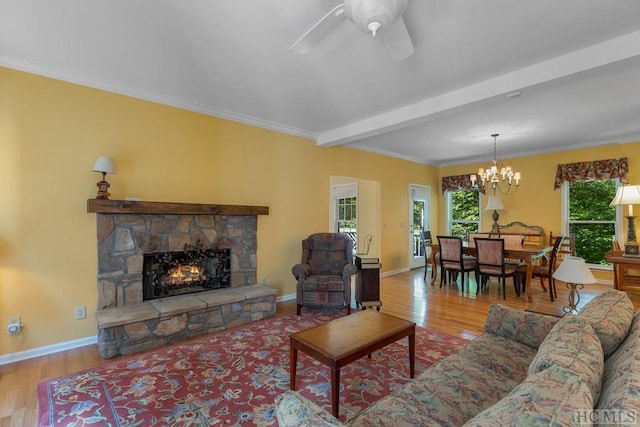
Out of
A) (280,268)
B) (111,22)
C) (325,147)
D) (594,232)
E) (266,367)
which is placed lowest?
(266,367)

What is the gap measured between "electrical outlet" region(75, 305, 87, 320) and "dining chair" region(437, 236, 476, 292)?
4962 millimetres

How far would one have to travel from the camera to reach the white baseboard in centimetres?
258

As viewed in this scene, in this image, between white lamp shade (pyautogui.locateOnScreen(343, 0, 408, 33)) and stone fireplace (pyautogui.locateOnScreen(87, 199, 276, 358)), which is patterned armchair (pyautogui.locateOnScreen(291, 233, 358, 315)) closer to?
stone fireplace (pyautogui.locateOnScreen(87, 199, 276, 358))

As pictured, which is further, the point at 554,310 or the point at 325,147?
the point at 325,147

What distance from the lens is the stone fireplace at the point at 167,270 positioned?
9.09ft

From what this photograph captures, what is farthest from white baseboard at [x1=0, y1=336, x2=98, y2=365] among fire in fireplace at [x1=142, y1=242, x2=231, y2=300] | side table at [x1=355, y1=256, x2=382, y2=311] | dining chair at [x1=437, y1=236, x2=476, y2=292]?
dining chair at [x1=437, y1=236, x2=476, y2=292]

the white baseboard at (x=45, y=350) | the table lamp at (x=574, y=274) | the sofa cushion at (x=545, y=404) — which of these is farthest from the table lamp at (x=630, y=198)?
the white baseboard at (x=45, y=350)

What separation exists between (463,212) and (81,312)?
24.6 feet

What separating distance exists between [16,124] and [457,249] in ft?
18.7

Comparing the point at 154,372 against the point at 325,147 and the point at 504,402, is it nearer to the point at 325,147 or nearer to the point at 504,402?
the point at 504,402

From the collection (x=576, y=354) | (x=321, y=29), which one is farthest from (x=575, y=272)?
(x=321, y=29)

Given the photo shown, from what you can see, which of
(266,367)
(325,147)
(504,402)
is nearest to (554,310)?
(504,402)

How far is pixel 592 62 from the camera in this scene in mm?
2369

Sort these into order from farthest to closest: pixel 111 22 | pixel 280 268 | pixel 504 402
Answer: pixel 280 268 → pixel 111 22 → pixel 504 402
